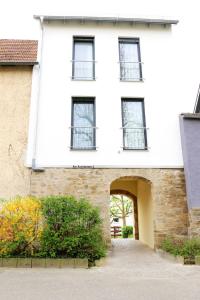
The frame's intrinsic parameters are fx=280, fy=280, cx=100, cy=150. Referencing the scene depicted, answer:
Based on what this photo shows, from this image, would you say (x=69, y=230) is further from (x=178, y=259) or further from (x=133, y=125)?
(x=133, y=125)

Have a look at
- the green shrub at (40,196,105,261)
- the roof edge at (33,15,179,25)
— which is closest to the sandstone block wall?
the green shrub at (40,196,105,261)

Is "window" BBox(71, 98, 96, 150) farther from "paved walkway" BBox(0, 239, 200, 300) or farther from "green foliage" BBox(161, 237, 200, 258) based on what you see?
"paved walkway" BBox(0, 239, 200, 300)

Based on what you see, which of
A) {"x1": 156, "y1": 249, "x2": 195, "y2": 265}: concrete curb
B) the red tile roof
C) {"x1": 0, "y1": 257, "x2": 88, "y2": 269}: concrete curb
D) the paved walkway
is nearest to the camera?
the paved walkway

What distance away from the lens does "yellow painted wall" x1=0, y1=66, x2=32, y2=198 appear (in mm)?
9812

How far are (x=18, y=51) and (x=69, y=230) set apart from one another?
8448 millimetres

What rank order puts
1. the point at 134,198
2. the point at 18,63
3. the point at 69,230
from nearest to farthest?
the point at 69,230 → the point at 18,63 → the point at 134,198

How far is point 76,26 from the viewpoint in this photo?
12266 mm

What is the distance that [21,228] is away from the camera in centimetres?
742

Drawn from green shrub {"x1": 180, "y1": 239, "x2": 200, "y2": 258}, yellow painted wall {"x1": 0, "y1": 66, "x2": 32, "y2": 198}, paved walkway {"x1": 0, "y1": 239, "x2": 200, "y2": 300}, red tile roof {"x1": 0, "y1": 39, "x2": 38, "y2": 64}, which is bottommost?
paved walkway {"x1": 0, "y1": 239, "x2": 200, "y2": 300}

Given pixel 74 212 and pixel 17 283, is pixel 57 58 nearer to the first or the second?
pixel 74 212

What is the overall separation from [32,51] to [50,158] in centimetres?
521

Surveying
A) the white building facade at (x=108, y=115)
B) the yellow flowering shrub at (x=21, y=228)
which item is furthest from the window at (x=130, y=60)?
the yellow flowering shrub at (x=21, y=228)

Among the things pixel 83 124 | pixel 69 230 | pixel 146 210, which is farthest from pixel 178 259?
pixel 83 124

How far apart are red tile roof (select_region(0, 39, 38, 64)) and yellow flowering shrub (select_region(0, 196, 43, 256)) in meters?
6.20
